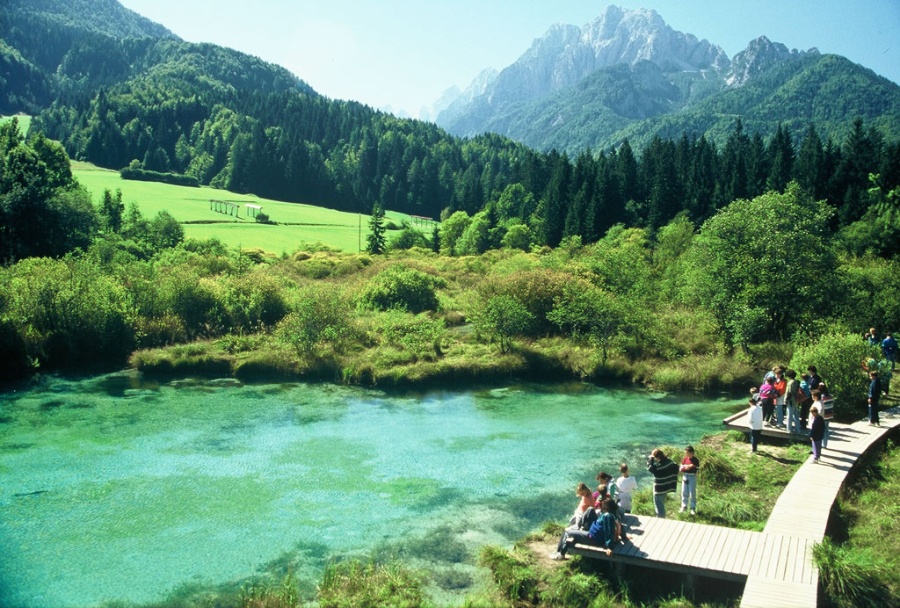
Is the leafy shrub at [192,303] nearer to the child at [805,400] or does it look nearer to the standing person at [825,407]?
the child at [805,400]

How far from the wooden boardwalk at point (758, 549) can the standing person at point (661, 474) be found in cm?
90

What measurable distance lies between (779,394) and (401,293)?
33285 mm

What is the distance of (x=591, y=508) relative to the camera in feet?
51.2

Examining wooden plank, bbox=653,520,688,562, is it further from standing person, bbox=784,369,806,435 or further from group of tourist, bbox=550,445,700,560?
standing person, bbox=784,369,806,435

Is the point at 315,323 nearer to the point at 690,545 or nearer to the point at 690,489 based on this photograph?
the point at 690,489

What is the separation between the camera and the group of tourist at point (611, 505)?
15141mm

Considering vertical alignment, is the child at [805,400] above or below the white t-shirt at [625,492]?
above

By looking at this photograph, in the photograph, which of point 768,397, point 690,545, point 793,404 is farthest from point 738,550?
point 768,397

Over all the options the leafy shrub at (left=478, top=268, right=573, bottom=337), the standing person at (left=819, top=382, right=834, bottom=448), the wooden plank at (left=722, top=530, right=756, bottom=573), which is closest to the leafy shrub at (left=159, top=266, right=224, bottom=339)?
the leafy shrub at (left=478, top=268, right=573, bottom=337)

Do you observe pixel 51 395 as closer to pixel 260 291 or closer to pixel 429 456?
pixel 260 291

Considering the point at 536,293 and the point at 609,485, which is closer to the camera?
the point at 609,485

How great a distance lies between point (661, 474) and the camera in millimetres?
17281

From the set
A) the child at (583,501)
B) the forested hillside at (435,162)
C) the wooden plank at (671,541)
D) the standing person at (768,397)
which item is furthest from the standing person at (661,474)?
the forested hillside at (435,162)

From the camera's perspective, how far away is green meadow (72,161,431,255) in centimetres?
8475
